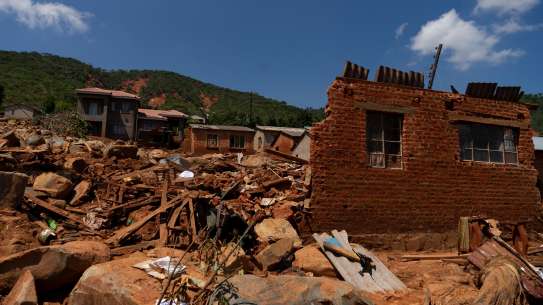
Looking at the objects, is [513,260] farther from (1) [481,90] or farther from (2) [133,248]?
(2) [133,248]

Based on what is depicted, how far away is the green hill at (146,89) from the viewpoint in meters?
53.4

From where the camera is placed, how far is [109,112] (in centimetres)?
3819

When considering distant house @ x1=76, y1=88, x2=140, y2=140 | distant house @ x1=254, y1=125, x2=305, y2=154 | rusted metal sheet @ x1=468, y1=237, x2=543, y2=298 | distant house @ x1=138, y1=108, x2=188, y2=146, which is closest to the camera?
rusted metal sheet @ x1=468, y1=237, x2=543, y2=298

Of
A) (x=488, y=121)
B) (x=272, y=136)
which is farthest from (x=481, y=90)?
(x=272, y=136)

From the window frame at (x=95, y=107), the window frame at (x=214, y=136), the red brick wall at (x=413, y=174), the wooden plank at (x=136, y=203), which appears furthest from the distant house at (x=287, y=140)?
the wooden plank at (x=136, y=203)

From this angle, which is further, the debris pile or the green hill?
the green hill

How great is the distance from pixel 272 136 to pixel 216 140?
5385mm

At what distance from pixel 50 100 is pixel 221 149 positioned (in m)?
28.1

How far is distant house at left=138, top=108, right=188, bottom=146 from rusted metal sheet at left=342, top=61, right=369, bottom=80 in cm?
3199

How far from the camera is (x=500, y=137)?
10.2 m

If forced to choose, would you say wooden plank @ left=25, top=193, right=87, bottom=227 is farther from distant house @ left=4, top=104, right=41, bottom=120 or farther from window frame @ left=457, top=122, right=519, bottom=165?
distant house @ left=4, top=104, right=41, bottom=120

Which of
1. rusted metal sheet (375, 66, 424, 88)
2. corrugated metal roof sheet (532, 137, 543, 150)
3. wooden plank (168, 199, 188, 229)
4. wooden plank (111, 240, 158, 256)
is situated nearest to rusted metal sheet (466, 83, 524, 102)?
rusted metal sheet (375, 66, 424, 88)

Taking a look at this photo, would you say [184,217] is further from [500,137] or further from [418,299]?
[500,137]

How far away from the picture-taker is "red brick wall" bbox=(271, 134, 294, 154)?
1214 inches
